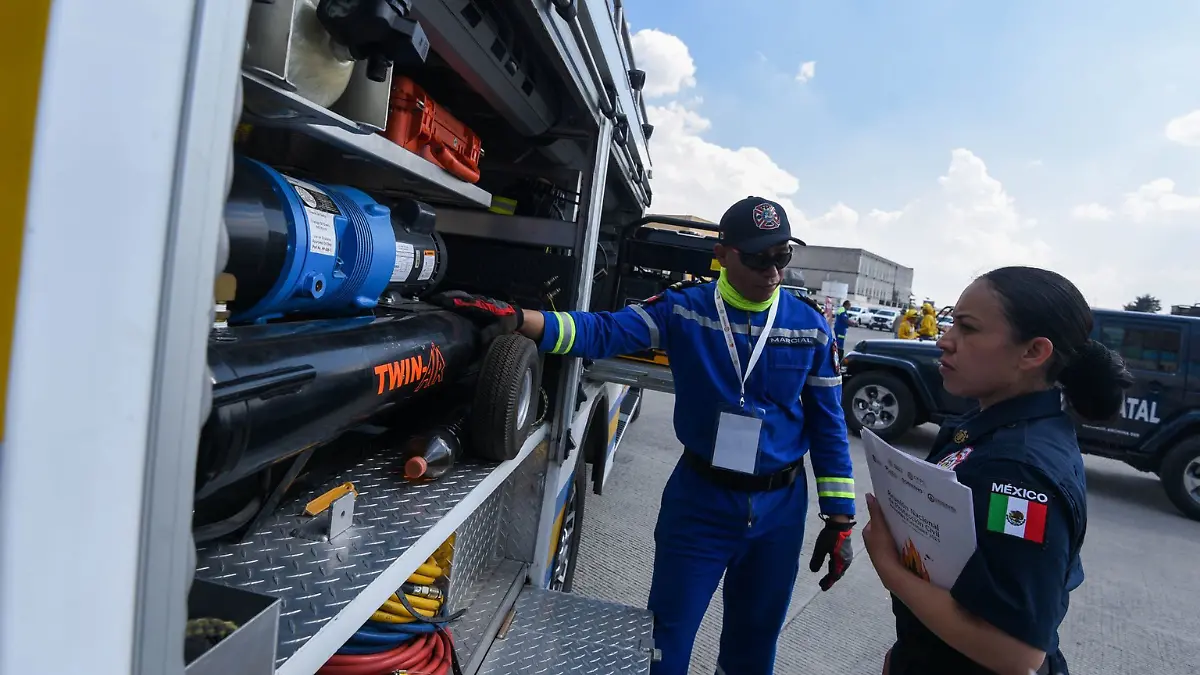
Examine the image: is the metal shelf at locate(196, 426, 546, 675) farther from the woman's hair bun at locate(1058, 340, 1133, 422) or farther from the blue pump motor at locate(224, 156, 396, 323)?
the woman's hair bun at locate(1058, 340, 1133, 422)

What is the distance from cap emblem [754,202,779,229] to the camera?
93.8 inches

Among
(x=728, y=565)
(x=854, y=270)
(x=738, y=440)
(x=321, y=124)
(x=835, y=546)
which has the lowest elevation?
(x=728, y=565)

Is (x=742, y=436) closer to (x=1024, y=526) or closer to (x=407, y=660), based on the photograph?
(x=1024, y=526)

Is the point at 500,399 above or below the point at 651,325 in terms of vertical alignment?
below

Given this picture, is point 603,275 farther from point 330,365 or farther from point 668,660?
point 330,365

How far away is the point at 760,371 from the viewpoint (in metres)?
2.46

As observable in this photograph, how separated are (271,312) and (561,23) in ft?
3.73

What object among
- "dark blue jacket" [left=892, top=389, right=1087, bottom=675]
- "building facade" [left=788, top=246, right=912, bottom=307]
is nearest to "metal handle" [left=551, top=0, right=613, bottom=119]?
"dark blue jacket" [left=892, top=389, right=1087, bottom=675]

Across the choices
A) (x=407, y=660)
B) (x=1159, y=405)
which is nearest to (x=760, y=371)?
(x=407, y=660)

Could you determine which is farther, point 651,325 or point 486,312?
point 651,325

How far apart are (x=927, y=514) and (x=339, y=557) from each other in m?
1.26

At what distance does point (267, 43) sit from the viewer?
1018 mm

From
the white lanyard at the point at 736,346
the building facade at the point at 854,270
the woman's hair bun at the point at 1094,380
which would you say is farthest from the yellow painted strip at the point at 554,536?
the building facade at the point at 854,270

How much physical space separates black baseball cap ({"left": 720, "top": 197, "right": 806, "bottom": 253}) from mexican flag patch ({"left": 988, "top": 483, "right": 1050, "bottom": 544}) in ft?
4.15
